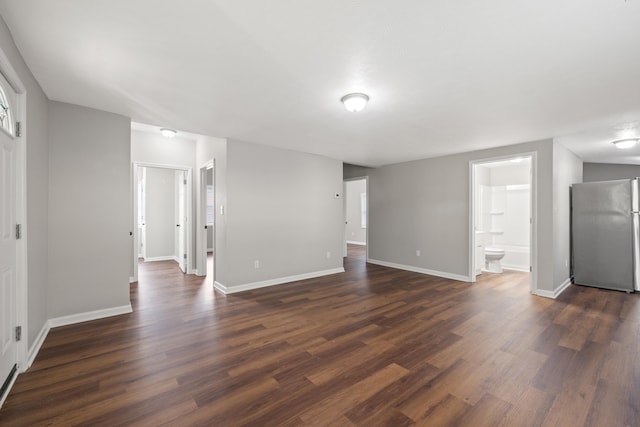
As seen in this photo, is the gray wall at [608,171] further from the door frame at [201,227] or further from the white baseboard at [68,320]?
the white baseboard at [68,320]

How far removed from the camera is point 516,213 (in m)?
6.36

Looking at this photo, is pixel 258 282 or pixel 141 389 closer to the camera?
pixel 141 389

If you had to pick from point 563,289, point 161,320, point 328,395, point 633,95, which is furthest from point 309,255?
point 633,95

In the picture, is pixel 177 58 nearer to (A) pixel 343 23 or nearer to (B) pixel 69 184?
(A) pixel 343 23

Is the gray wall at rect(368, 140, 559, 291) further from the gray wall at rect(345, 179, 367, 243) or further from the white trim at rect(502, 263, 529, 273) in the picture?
the gray wall at rect(345, 179, 367, 243)

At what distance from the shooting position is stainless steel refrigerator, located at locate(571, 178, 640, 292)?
4.45m

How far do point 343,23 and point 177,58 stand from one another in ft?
4.15

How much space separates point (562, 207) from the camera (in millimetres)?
4648

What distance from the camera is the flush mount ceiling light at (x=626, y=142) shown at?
4.26 m

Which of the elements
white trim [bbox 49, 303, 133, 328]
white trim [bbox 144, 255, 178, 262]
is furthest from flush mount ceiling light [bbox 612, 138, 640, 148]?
white trim [bbox 144, 255, 178, 262]

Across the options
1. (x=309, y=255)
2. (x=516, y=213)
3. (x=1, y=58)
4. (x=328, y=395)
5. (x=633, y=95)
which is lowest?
(x=328, y=395)

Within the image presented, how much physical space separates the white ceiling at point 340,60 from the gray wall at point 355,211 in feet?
24.2

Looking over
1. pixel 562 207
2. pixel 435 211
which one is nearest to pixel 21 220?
pixel 435 211

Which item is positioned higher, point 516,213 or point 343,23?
point 343,23
